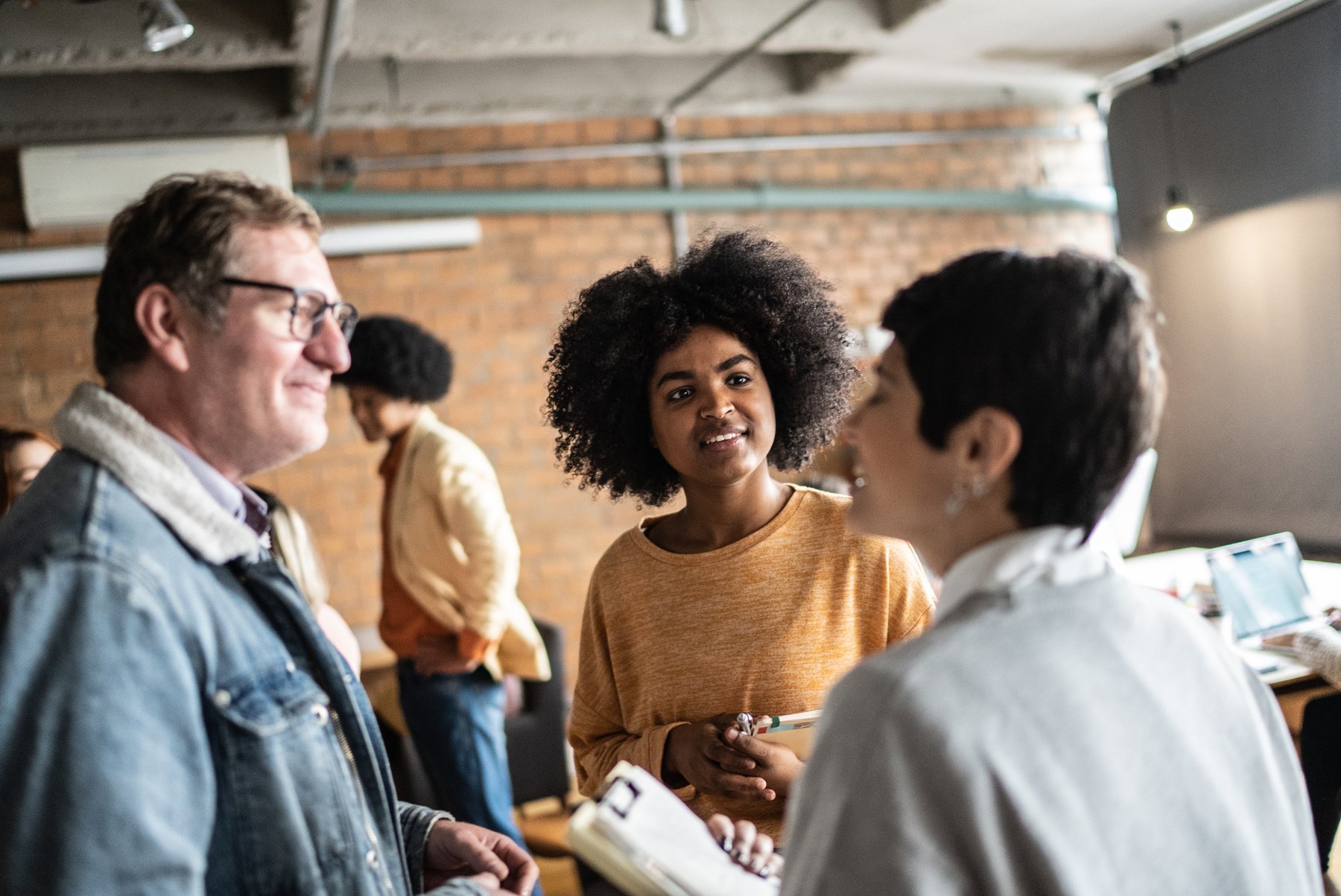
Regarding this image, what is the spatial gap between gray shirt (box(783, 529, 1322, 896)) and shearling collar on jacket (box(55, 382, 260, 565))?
2.27 ft

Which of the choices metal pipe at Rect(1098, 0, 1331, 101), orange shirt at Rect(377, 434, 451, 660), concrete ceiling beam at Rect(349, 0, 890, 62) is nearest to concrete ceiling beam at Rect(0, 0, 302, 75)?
concrete ceiling beam at Rect(349, 0, 890, 62)

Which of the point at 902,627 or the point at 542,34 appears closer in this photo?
the point at 902,627

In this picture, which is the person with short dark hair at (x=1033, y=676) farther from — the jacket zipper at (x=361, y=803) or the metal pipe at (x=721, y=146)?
the metal pipe at (x=721, y=146)

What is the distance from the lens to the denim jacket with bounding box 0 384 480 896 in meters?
1.01

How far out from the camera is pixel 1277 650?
3408 millimetres

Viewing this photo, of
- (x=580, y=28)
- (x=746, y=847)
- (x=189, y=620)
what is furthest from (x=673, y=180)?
(x=189, y=620)

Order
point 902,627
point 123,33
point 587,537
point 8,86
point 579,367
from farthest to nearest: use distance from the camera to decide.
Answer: point 587,537, point 8,86, point 123,33, point 579,367, point 902,627

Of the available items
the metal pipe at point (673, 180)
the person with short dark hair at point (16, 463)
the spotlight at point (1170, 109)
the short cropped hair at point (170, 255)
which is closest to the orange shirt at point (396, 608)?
the person with short dark hair at point (16, 463)

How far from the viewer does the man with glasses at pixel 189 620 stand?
3.34 feet

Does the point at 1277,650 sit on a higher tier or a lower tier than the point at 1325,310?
lower

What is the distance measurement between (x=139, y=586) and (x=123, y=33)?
435cm

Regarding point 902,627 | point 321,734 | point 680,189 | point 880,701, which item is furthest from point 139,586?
point 680,189

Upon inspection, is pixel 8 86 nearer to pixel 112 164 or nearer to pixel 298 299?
pixel 112 164

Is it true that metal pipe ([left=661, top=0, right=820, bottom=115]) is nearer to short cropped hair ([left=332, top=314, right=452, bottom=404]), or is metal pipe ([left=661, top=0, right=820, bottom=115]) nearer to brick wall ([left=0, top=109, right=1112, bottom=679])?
brick wall ([left=0, top=109, right=1112, bottom=679])
